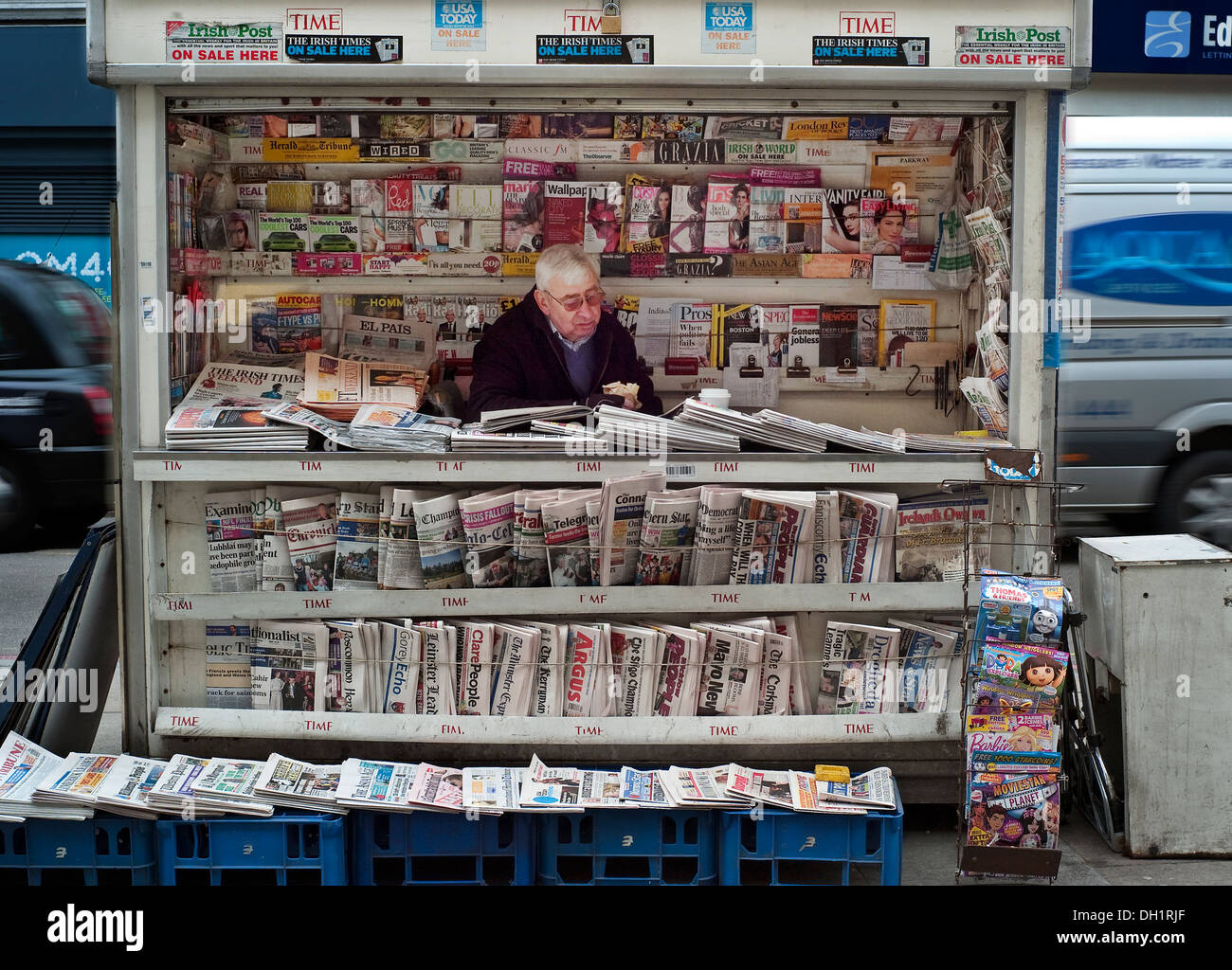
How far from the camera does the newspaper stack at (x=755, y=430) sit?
3.59 m

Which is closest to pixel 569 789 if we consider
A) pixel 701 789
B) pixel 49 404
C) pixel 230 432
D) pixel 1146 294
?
pixel 701 789

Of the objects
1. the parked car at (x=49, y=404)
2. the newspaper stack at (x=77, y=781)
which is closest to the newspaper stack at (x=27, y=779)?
the newspaper stack at (x=77, y=781)

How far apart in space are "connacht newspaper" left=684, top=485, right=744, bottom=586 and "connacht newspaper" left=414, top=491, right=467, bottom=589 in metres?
0.68

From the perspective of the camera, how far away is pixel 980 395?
3812 mm

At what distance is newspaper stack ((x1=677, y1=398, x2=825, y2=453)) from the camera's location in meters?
3.59

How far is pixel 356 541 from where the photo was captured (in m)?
3.69

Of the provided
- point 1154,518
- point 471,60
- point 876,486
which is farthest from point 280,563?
point 1154,518

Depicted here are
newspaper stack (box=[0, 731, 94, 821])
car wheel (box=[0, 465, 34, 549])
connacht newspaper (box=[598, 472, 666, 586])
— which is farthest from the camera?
car wheel (box=[0, 465, 34, 549])

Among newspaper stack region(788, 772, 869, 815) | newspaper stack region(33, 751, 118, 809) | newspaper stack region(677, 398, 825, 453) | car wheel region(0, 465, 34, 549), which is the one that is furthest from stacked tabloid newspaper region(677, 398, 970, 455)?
car wheel region(0, 465, 34, 549)

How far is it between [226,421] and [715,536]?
1.45 metres

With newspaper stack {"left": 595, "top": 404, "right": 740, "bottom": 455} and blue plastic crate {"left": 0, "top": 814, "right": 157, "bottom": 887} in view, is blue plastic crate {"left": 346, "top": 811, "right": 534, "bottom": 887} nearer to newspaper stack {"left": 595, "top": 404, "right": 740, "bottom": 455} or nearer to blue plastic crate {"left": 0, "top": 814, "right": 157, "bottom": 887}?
blue plastic crate {"left": 0, "top": 814, "right": 157, "bottom": 887}

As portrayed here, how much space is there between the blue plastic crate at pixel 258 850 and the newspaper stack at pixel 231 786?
0.03 meters

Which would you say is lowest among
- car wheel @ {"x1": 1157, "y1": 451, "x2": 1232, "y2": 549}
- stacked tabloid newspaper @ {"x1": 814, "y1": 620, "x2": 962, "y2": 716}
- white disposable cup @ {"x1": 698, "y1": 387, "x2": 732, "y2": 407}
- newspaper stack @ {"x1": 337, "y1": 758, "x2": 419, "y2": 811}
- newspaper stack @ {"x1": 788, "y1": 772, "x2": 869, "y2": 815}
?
newspaper stack @ {"x1": 788, "y1": 772, "x2": 869, "y2": 815}

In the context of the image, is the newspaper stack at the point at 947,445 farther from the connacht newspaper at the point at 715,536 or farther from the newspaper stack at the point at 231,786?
the newspaper stack at the point at 231,786
